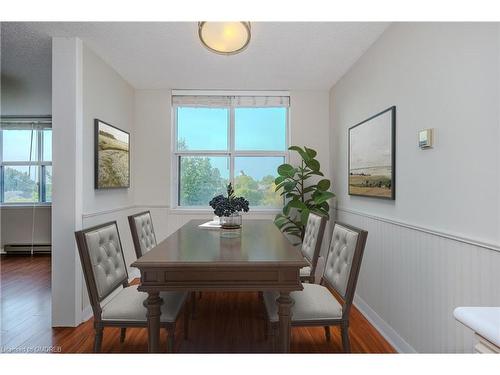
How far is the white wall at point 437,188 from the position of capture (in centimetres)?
141

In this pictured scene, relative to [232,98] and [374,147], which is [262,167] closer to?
[232,98]

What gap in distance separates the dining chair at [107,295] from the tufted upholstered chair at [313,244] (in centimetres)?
105

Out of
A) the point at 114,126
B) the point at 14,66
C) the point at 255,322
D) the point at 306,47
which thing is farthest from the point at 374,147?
the point at 14,66

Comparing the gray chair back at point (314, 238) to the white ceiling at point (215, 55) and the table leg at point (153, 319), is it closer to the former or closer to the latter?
the table leg at point (153, 319)

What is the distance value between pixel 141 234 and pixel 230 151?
6.96 ft

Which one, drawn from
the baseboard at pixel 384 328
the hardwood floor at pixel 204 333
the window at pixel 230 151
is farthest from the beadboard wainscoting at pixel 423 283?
the window at pixel 230 151

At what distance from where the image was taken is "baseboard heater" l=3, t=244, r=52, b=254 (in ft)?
17.1

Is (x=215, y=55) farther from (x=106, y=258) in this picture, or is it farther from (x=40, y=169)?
(x=40, y=169)

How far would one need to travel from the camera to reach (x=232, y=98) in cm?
420

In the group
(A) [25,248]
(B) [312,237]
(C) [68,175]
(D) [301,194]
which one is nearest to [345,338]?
(B) [312,237]

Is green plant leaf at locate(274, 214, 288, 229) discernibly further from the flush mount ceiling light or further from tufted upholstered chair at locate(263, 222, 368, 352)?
the flush mount ceiling light

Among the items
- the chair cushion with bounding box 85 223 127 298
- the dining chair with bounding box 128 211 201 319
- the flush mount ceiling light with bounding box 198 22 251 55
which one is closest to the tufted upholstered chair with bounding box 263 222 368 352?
the chair cushion with bounding box 85 223 127 298

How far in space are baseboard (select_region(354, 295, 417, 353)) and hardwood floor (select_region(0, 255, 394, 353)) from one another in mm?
45

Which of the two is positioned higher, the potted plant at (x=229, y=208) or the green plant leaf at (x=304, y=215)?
the potted plant at (x=229, y=208)
